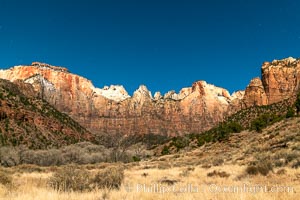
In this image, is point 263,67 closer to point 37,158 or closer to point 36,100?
point 36,100

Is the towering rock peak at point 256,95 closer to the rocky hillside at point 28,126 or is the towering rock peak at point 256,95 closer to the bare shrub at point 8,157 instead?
the rocky hillside at point 28,126

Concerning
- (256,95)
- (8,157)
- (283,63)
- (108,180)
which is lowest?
(8,157)

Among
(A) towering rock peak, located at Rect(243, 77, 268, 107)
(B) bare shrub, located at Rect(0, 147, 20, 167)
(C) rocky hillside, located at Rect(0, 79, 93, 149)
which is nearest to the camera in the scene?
(B) bare shrub, located at Rect(0, 147, 20, 167)

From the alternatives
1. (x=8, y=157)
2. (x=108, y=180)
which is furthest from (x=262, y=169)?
(x=8, y=157)

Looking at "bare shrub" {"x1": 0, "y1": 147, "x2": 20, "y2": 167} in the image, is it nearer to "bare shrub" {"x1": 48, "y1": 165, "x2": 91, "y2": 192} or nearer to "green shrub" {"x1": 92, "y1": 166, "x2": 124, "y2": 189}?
"bare shrub" {"x1": 48, "y1": 165, "x2": 91, "y2": 192}

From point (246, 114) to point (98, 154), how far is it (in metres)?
60.9

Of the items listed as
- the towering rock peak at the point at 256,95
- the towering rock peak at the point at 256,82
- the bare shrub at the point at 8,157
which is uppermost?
the towering rock peak at the point at 256,82

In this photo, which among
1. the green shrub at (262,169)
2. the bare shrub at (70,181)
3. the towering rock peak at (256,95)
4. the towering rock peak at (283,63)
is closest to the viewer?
the bare shrub at (70,181)

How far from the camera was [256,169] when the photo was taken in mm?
14602

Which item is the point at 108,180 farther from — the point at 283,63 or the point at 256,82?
the point at 256,82

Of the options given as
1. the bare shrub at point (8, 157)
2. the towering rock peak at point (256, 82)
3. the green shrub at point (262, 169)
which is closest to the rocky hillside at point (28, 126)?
the bare shrub at point (8, 157)

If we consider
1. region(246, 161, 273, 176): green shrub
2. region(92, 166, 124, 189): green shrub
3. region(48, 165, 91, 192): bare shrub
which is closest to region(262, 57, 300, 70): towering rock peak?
region(246, 161, 273, 176): green shrub

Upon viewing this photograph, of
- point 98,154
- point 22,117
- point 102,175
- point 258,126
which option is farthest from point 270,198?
point 22,117

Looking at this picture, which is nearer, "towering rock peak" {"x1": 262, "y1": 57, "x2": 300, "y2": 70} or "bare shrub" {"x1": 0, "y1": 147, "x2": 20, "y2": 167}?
"bare shrub" {"x1": 0, "y1": 147, "x2": 20, "y2": 167}
